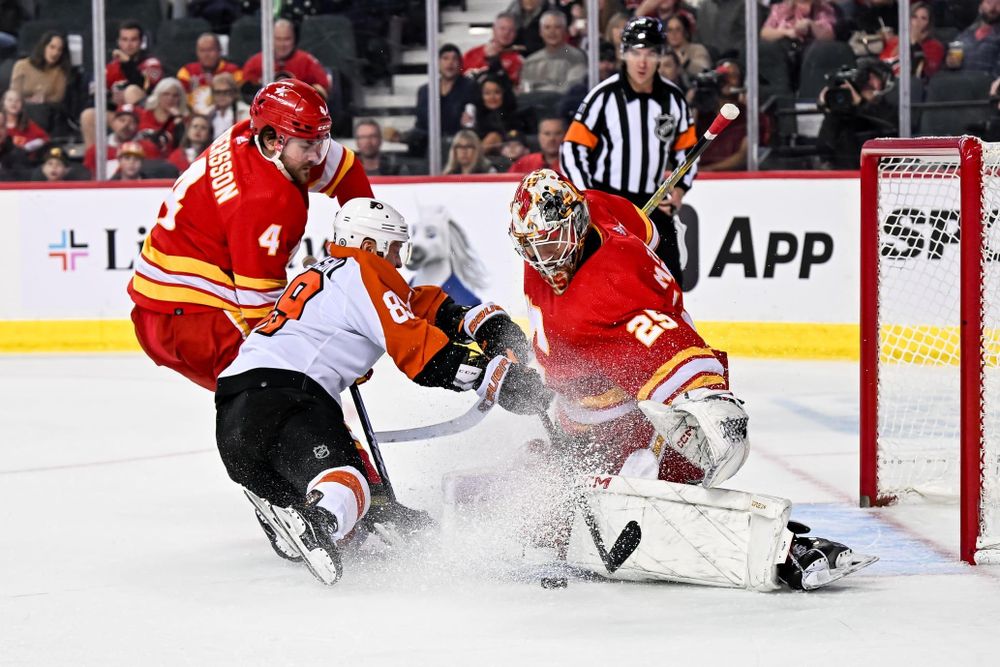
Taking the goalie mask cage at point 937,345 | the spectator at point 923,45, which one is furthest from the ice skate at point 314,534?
the spectator at point 923,45

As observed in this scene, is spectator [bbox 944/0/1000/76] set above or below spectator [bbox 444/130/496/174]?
above

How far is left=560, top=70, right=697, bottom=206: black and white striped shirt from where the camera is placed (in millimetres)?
4926

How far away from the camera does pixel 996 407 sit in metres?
3.23

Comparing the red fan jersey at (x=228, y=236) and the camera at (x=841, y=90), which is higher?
the camera at (x=841, y=90)

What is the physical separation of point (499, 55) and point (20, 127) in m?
2.33

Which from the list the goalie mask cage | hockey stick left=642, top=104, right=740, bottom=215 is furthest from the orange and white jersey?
hockey stick left=642, top=104, right=740, bottom=215

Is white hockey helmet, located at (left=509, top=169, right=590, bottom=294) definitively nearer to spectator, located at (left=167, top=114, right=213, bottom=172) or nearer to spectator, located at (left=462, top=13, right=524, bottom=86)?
spectator, located at (left=462, top=13, right=524, bottom=86)

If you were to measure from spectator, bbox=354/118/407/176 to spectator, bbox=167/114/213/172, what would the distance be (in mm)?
737

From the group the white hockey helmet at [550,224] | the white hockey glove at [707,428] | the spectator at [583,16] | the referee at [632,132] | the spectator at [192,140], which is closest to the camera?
the white hockey glove at [707,428]

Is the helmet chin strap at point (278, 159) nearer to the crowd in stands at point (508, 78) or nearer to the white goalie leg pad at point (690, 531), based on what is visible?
the white goalie leg pad at point (690, 531)

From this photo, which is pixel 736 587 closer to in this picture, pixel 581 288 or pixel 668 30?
pixel 581 288

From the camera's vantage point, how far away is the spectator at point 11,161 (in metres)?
7.39

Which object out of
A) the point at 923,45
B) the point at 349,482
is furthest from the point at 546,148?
the point at 349,482

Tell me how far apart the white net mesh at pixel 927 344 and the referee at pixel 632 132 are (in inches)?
27.3
